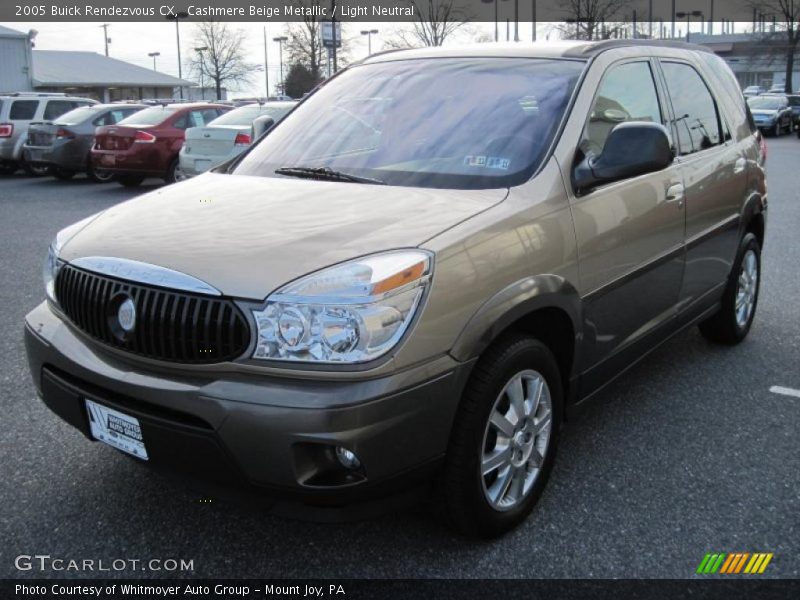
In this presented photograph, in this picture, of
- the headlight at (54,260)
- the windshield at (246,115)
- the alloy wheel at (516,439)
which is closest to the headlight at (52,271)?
the headlight at (54,260)

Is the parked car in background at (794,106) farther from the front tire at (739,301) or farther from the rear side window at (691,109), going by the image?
the rear side window at (691,109)

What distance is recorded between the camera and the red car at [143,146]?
14.0 m

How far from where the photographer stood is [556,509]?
10.4ft

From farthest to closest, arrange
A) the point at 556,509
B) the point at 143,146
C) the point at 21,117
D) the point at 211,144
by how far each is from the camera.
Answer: the point at 21,117
the point at 143,146
the point at 211,144
the point at 556,509

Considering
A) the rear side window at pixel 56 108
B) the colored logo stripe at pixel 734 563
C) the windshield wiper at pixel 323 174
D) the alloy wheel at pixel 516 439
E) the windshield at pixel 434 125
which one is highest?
the rear side window at pixel 56 108

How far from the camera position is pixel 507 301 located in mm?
2719

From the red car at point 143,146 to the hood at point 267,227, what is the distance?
10996 millimetres

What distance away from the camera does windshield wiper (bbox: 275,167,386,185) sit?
3260 millimetres

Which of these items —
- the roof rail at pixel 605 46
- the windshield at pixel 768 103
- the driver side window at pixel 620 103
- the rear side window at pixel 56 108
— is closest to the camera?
the driver side window at pixel 620 103

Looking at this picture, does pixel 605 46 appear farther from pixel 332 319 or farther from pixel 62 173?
pixel 62 173

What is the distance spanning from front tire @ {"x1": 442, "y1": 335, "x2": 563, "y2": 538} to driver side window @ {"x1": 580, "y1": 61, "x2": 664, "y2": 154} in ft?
3.23

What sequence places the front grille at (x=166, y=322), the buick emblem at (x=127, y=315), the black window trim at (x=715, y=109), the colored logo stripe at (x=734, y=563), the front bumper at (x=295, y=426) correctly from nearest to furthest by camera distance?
the front bumper at (x=295, y=426), the front grille at (x=166, y=322), the buick emblem at (x=127, y=315), the colored logo stripe at (x=734, y=563), the black window trim at (x=715, y=109)

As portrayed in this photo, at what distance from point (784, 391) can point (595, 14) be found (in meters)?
40.5

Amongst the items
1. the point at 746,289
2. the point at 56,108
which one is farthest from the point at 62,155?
the point at 746,289
